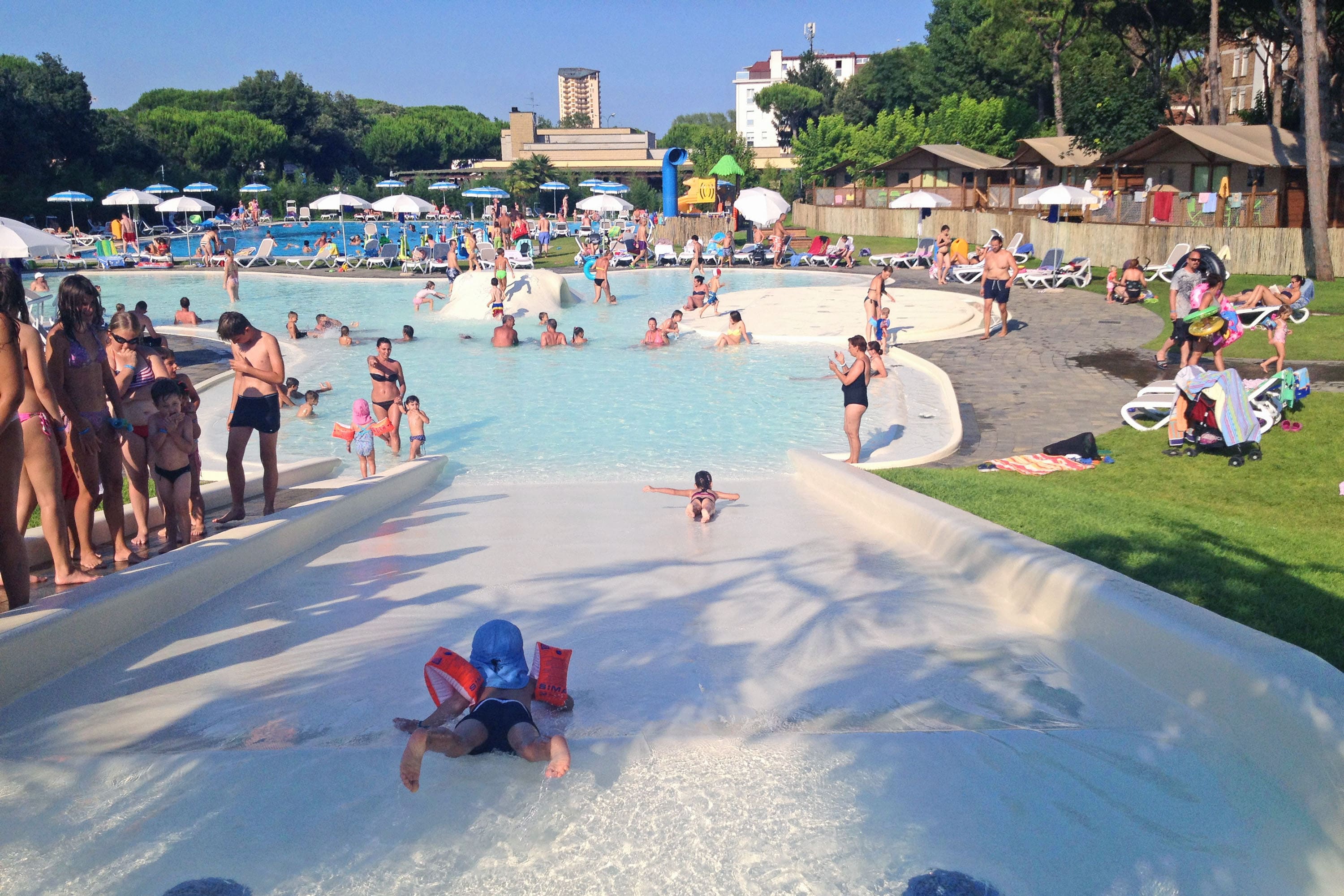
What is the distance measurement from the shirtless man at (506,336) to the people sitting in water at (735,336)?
372 centimetres

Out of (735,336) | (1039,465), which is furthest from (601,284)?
(1039,465)

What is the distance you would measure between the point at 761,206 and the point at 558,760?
27.3 m

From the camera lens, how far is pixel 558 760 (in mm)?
3174

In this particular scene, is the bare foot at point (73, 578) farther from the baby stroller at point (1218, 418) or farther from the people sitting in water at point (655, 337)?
the people sitting in water at point (655, 337)

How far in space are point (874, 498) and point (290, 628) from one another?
404 cm

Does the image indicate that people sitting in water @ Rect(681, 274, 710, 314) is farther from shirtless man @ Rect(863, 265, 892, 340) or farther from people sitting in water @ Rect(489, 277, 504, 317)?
shirtless man @ Rect(863, 265, 892, 340)

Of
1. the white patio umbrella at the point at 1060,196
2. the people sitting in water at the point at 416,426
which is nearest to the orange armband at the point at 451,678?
the people sitting in water at the point at 416,426

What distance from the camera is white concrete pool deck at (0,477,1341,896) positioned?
2793 mm

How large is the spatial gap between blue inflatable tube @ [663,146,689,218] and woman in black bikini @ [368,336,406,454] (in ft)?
85.0

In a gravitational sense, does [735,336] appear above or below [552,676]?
above

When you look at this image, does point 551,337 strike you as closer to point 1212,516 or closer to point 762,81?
point 1212,516

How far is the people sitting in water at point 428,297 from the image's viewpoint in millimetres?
21734

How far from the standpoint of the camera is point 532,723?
132 inches

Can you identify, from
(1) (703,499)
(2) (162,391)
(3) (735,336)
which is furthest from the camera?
(3) (735,336)
